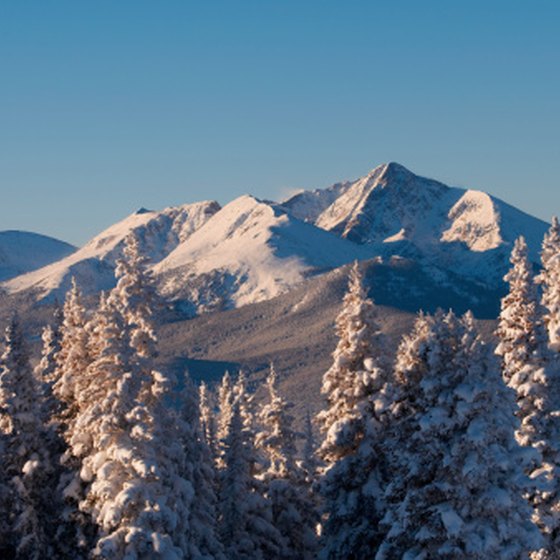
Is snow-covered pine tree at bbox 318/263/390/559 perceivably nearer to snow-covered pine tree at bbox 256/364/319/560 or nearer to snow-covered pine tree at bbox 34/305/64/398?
snow-covered pine tree at bbox 256/364/319/560

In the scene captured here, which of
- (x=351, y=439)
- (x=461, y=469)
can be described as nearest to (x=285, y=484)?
(x=351, y=439)

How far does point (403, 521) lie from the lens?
91.6 ft

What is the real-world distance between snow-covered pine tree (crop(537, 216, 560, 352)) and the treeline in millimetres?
74

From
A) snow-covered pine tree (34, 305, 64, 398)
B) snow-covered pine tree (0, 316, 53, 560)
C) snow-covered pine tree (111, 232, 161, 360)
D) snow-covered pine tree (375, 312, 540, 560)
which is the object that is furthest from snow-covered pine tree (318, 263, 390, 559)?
snow-covered pine tree (34, 305, 64, 398)

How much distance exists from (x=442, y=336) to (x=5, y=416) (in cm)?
1680

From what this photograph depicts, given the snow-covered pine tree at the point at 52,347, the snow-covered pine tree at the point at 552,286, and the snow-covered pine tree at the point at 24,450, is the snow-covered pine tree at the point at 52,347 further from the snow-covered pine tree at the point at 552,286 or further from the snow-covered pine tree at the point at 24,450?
the snow-covered pine tree at the point at 552,286

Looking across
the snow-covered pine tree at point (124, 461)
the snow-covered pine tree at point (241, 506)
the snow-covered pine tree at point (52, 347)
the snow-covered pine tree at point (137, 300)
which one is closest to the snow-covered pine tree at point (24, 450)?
the snow-covered pine tree at point (124, 461)

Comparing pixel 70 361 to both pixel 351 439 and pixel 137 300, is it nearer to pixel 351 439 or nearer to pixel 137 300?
pixel 137 300

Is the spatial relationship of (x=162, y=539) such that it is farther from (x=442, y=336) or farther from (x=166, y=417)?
(x=442, y=336)

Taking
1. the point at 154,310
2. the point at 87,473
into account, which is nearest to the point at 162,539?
the point at 87,473

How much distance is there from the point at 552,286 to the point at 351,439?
9.40 meters

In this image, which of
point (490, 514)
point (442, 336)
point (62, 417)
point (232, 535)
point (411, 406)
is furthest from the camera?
point (232, 535)

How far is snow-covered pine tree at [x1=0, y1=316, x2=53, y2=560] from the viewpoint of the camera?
3638cm

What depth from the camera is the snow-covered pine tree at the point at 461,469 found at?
1047 inches
